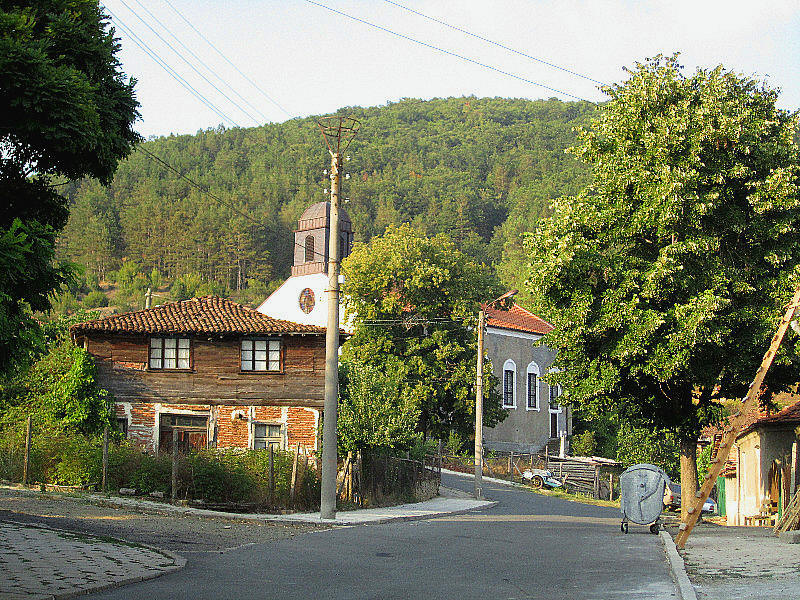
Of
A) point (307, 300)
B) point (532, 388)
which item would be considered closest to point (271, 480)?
point (307, 300)

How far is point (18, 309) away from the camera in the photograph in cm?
997

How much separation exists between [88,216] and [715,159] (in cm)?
10241

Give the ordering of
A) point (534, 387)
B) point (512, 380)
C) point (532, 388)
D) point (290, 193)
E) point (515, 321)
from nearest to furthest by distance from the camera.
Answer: point (512, 380), point (532, 388), point (534, 387), point (515, 321), point (290, 193)

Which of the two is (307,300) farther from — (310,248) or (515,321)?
(515,321)

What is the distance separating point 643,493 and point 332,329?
9.30m

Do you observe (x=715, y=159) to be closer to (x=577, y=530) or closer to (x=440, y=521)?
(x=577, y=530)

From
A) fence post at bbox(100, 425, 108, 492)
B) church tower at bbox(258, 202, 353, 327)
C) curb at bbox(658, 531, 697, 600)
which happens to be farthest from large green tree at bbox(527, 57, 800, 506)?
church tower at bbox(258, 202, 353, 327)

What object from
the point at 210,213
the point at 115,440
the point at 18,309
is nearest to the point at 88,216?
the point at 210,213

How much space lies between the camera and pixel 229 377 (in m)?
35.9

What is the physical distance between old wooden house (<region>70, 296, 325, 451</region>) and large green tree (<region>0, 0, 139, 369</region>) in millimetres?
24187

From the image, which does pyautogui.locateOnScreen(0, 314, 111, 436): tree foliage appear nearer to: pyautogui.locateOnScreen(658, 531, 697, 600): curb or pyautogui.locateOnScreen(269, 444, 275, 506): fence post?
pyautogui.locateOnScreen(269, 444, 275, 506): fence post

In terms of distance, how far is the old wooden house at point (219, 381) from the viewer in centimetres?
3547

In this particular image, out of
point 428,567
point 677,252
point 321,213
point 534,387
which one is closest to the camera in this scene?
point 428,567

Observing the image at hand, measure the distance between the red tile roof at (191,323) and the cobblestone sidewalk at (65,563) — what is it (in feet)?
62.9
